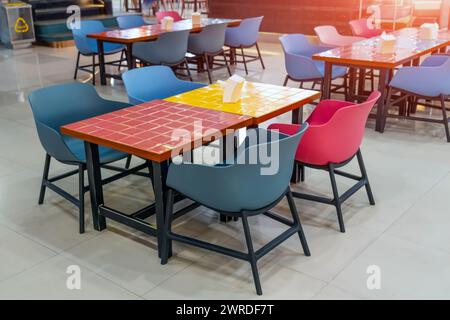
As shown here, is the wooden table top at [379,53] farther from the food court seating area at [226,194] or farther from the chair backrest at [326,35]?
the chair backrest at [326,35]

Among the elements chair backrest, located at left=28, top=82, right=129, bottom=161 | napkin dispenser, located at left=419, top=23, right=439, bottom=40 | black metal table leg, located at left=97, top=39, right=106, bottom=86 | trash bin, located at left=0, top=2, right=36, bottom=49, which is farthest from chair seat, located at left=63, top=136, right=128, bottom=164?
trash bin, located at left=0, top=2, right=36, bottom=49

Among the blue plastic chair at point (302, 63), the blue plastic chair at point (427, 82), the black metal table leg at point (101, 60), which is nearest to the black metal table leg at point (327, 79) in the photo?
the blue plastic chair at point (302, 63)

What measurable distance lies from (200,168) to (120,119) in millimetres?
800

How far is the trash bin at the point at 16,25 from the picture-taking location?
31.6ft

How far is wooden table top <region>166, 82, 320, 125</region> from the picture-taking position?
3.12m

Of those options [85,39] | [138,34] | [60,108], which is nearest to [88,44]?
[85,39]

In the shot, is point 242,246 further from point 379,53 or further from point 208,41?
point 208,41

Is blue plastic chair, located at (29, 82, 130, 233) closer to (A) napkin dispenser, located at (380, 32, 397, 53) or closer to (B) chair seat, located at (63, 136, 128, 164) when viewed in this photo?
(B) chair seat, located at (63, 136, 128, 164)

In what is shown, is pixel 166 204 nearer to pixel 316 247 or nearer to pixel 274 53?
pixel 316 247

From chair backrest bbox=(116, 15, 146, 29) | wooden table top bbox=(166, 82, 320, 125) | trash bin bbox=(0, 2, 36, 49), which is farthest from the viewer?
trash bin bbox=(0, 2, 36, 49)

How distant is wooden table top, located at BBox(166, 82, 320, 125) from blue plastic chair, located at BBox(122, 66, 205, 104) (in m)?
0.30

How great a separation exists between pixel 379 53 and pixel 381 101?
0.50m

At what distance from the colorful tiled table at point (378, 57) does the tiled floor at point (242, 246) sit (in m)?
0.81

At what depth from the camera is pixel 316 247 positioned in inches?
117
